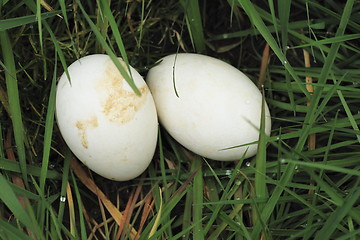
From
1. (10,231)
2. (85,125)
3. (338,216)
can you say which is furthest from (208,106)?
(10,231)

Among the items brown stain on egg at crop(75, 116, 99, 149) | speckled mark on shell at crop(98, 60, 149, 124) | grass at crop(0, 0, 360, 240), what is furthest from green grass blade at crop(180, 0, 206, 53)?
brown stain on egg at crop(75, 116, 99, 149)

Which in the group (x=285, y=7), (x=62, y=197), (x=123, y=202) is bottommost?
(x=123, y=202)

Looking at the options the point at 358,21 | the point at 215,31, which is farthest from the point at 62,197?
the point at 358,21

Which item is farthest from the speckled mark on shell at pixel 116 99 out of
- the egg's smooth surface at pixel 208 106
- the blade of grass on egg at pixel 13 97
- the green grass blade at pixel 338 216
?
the green grass blade at pixel 338 216

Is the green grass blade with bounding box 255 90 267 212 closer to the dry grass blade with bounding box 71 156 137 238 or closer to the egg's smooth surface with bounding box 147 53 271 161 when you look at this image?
the egg's smooth surface with bounding box 147 53 271 161

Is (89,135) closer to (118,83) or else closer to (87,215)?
(118,83)

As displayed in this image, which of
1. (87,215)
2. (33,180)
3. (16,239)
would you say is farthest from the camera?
(87,215)
